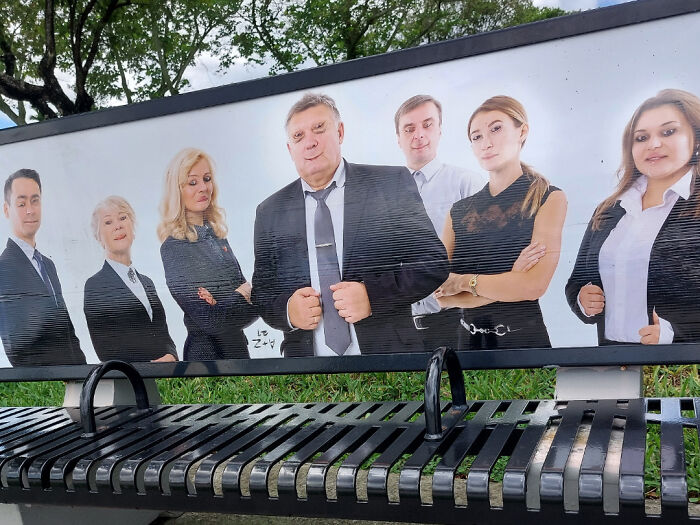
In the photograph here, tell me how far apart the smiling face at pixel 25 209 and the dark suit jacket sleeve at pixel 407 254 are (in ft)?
4.53

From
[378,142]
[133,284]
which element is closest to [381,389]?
[133,284]

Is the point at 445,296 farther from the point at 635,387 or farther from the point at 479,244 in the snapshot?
the point at 635,387

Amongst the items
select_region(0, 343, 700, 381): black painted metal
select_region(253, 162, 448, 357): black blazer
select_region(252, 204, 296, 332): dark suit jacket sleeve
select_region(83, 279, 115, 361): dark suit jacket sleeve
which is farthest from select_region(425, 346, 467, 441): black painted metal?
select_region(83, 279, 115, 361): dark suit jacket sleeve

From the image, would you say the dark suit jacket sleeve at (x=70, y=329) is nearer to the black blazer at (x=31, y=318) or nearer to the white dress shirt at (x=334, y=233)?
the black blazer at (x=31, y=318)

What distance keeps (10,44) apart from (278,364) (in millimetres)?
5406

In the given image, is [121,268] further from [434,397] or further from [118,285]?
[434,397]

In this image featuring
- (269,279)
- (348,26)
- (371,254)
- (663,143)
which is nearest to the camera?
(663,143)

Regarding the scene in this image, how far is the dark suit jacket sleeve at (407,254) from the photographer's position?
202cm

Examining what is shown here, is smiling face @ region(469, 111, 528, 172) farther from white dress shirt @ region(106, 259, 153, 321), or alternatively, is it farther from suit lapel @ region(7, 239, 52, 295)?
suit lapel @ region(7, 239, 52, 295)

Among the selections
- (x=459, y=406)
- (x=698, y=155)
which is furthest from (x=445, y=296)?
(x=698, y=155)

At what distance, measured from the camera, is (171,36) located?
6250 millimetres

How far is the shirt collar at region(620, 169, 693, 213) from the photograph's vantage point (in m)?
1.73

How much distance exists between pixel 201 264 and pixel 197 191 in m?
0.25

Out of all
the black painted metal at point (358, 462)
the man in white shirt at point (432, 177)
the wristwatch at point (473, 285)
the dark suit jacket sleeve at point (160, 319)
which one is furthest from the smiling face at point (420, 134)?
the dark suit jacket sleeve at point (160, 319)
